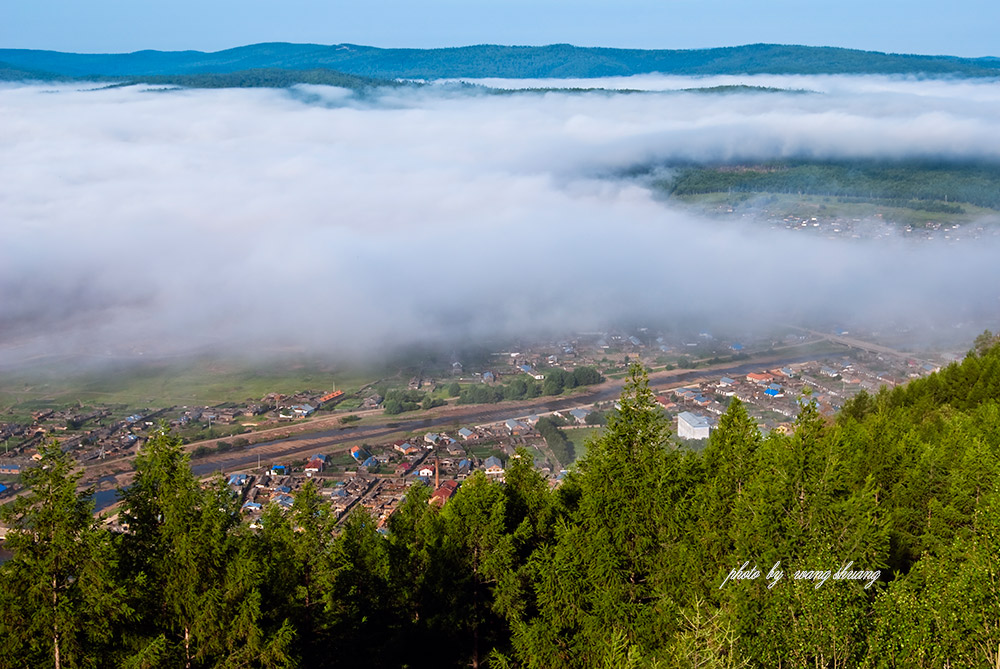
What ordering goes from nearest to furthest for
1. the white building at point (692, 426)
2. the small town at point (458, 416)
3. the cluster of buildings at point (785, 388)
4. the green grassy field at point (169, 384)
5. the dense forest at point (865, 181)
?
1. the small town at point (458, 416)
2. the white building at point (692, 426)
3. the cluster of buildings at point (785, 388)
4. the green grassy field at point (169, 384)
5. the dense forest at point (865, 181)

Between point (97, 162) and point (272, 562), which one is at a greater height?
point (272, 562)

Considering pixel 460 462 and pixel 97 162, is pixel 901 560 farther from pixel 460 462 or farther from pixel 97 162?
pixel 97 162

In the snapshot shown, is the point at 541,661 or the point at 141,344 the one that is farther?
the point at 141,344

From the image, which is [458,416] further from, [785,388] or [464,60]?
[464,60]

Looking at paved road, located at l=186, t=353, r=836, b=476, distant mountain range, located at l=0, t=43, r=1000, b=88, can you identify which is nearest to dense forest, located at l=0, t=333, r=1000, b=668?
paved road, located at l=186, t=353, r=836, b=476

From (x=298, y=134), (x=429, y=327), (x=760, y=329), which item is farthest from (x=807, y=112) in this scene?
(x=429, y=327)

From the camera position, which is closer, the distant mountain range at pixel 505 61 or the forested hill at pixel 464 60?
the distant mountain range at pixel 505 61

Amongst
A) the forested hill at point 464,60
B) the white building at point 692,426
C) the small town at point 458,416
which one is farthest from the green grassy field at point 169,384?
the forested hill at point 464,60

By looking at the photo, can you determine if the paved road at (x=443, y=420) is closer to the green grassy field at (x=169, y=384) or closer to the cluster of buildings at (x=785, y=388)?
the cluster of buildings at (x=785, y=388)
